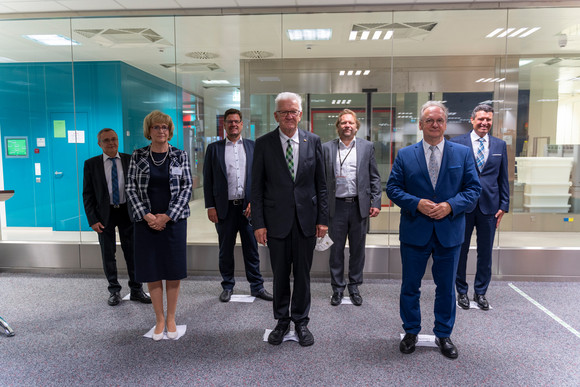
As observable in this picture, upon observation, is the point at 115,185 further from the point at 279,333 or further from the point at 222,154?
the point at 279,333

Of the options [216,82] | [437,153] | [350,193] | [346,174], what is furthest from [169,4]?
[437,153]

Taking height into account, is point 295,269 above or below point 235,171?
below

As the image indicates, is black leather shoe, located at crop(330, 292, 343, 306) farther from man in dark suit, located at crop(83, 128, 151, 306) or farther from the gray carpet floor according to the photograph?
man in dark suit, located at crop(83, 128, 151, 306)

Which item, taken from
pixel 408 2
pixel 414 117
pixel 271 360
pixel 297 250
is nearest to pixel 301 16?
pixel 408 2

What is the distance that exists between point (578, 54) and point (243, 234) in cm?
544

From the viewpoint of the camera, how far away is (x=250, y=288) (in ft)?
12.5

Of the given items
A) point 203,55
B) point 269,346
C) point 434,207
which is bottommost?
point 269,346

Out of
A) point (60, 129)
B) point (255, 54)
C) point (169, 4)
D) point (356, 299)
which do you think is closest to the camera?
point (356, 299)

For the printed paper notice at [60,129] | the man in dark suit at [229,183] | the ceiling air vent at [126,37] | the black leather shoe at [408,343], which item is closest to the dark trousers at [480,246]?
the black leather shoe at [408,343]

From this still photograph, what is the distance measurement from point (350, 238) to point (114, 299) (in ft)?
7.50

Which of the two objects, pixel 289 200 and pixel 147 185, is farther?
pixel 147 185

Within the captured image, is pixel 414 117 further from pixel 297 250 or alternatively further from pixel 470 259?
pixel 297 250

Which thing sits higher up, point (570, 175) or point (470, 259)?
point (570, 175)

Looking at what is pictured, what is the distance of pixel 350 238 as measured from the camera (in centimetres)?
356
